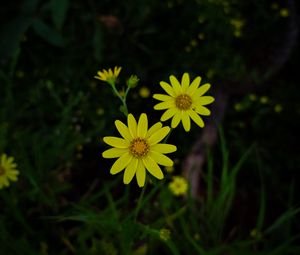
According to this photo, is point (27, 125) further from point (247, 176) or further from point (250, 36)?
point (250, 36)

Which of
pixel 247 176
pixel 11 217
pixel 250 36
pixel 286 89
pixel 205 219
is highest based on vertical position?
pixel 250 36

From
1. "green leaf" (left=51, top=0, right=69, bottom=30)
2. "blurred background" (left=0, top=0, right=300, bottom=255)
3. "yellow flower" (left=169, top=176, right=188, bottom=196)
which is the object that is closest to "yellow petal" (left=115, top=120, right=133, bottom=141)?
"blurred background" (left=0, top=0, right=300, bottom=255)

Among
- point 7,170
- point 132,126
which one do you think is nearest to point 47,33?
point 7,170

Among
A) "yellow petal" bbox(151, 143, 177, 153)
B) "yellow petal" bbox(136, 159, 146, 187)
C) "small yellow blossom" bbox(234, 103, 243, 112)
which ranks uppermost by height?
"small yellow blossom" bbox(234, 103, 243, 112)

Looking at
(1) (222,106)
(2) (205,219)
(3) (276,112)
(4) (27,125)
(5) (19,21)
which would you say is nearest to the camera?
(2) (205,219)

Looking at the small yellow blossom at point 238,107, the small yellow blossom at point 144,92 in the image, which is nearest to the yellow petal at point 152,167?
the small yellow blossom at point 144,92

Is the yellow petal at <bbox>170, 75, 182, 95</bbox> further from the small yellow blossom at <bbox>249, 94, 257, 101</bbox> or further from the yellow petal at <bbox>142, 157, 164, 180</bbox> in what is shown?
the small yellow blossom at <bbox>249, 94, 257, 101</bbox>

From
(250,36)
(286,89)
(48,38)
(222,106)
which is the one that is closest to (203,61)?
(222,106)
